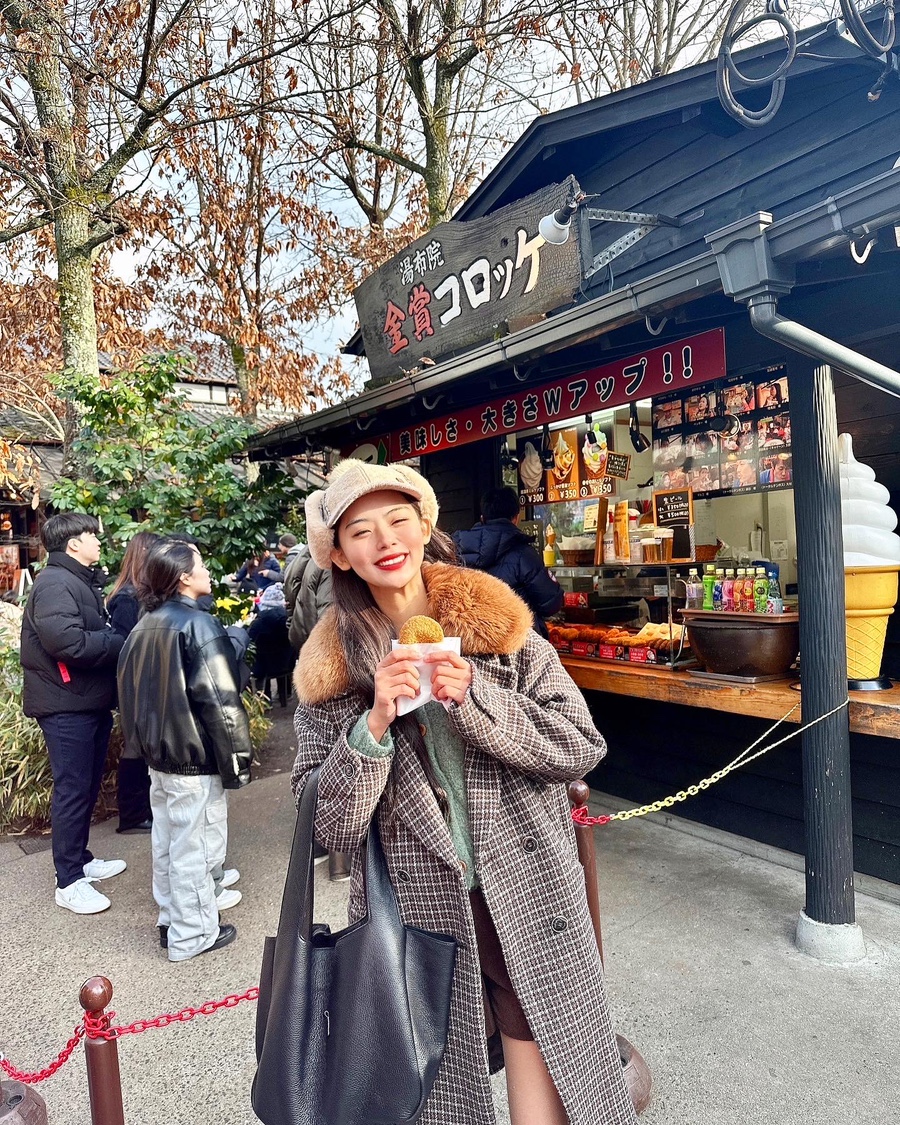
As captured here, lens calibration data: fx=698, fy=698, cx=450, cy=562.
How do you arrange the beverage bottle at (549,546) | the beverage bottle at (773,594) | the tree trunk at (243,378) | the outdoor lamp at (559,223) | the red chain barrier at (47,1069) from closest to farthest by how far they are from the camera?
the red chain barrier at (47,1069) → the beverage bottle at (773,594) → the outdoor lamp at (559,223) → the beverage bottle at (549,546) → the tree trunk at (243,378)

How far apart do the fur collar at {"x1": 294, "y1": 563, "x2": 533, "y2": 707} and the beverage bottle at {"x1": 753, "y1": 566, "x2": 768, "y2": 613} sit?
2673mm

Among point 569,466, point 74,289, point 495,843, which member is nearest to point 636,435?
point 569,466

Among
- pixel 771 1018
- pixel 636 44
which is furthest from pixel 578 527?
pixel 636 44

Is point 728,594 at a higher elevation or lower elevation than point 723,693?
higher

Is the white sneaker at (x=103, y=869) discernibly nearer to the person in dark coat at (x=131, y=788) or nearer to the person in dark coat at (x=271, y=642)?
the person in dark coat at (x=131, y=788)

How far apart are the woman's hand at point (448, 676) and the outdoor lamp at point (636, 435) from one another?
3.92m

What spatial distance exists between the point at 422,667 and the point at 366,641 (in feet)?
0.88

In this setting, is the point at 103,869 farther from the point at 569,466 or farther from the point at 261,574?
the point at 261,574

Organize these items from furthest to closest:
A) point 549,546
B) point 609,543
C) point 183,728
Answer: point 549,546 < point 609,543 < point 183,728

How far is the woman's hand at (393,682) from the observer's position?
1.47 meters

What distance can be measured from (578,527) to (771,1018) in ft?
11.4

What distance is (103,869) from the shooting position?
15.4 feet

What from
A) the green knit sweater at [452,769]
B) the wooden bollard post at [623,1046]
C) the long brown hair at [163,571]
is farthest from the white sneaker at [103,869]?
the green knit sweater at [452,769]

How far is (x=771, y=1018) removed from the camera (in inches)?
116
